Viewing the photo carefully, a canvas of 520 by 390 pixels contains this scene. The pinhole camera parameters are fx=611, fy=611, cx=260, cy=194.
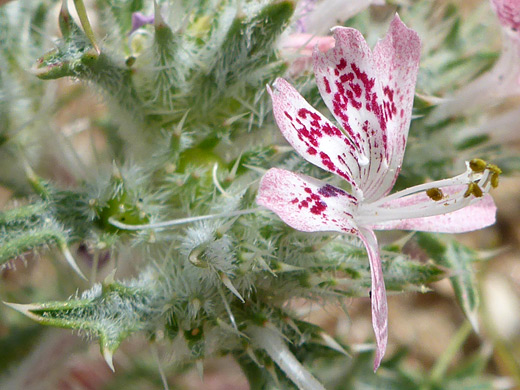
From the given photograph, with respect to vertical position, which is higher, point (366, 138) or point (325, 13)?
point (325, 13)

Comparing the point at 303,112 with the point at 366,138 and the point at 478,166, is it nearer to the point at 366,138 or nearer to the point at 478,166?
the point at 366,138

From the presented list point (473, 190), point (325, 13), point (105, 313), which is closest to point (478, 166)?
point (473, 190)

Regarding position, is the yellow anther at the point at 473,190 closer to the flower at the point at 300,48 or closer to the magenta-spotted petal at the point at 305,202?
the magenta-spotted petal at the point at 305,202

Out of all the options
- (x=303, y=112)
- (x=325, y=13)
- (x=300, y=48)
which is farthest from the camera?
(x=325, y=13)

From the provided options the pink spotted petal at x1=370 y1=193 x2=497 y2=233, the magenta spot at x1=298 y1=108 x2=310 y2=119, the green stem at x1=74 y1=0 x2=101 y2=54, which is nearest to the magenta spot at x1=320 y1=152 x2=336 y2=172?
the magenta spot at x1=298 y1=108 x2=310 y2=119

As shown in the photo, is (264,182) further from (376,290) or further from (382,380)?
(382,380)

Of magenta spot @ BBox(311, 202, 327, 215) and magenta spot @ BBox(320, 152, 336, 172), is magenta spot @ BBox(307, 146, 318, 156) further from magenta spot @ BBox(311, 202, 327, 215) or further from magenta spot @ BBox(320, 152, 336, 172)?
magenta spot @ BBox(311, 202, 327, 215)
